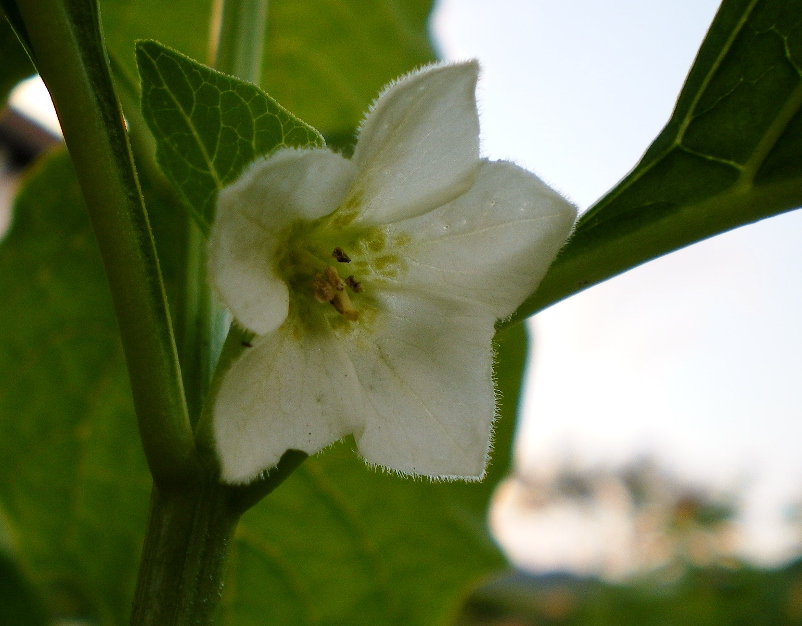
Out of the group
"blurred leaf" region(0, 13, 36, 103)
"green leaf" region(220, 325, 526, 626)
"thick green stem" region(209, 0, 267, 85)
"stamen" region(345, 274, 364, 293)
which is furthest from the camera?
"green leaf" region(220, 325, 526, 626)

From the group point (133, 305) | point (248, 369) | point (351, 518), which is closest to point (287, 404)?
point (248, 369)

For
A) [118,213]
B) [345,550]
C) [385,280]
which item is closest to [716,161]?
[385,280]

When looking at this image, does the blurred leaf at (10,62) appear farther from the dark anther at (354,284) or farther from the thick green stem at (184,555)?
the thick green stem at (184,555)

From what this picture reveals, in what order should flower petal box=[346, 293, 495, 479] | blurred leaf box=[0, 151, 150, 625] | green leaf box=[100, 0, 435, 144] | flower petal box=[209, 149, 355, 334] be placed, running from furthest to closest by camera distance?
green leaf box=[100, 0, 435, 144] < blurred leaf box=[0, 151, 150, 625] < flower petal box=[346, 293, 495, 479] < flower petal box=[209, 149, 355, 334]

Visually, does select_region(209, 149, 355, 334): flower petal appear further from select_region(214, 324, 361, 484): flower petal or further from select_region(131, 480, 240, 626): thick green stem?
select_region(131, 480, 240, 626): thick green stem

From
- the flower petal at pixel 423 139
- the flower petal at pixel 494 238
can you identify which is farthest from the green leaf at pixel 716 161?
the flower petal at pixel 423 139

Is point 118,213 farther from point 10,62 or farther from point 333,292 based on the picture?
point 10,62

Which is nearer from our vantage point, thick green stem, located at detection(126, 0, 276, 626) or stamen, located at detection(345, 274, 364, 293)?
thick green stem, located at detection(126, 0, 276, 626)

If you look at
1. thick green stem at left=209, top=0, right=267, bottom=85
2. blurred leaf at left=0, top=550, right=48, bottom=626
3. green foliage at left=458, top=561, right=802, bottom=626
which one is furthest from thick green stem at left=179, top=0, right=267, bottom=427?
green foliage at left=458, top=561, right=802, bottom=626
